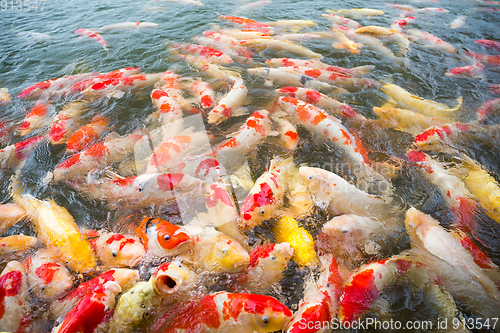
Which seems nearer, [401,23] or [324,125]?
[324,125]

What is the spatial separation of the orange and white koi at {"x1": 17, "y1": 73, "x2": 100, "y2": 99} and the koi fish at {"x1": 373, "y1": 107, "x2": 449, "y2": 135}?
21.2ft

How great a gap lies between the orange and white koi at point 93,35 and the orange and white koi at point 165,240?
6.97m

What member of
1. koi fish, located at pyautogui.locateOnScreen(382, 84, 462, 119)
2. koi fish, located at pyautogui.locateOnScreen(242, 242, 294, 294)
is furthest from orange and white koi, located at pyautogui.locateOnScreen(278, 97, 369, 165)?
koi fish, located at pyautogui.locateOnScreen(242, 242, 294, 294)

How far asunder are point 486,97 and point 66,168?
7499 millimetres

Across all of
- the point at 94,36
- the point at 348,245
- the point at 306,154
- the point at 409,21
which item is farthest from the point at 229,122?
the point at 409,21

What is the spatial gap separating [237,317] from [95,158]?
315 cm

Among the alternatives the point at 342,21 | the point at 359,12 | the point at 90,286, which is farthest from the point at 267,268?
the point at 359,12

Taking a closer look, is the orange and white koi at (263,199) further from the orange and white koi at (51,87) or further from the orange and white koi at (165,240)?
the orange and white koi at (51,87)

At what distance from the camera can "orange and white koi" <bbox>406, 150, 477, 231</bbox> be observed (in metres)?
3.02

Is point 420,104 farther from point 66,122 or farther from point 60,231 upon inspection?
point 66,122

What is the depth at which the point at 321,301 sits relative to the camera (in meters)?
2.24

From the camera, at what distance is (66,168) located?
375 centimetres

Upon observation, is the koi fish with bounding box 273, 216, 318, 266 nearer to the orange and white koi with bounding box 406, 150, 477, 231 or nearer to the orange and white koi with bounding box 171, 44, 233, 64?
the orange and white koi with bounding box 406, 150, 477, 231

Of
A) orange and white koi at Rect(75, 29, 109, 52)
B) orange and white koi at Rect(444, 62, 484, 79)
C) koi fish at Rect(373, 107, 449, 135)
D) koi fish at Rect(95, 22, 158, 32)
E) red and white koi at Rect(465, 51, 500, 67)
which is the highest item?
koi fish at Rect(95, 22, 158, 32)
